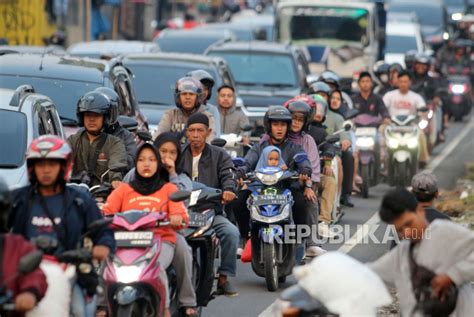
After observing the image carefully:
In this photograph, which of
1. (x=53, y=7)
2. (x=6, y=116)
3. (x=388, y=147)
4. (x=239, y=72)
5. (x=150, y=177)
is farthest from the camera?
→ (x=53, y=7)

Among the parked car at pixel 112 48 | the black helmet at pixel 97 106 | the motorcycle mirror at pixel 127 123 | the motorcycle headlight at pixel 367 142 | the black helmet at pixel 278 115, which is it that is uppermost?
the black helmet at pixel 97 106

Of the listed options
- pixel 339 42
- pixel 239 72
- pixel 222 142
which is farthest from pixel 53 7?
pixel 222 142

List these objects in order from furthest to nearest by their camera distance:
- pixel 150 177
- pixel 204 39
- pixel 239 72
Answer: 1. pixel 204 39
2. pixel 239 72
3. pixel 150 177

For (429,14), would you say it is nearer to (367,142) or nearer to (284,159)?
(367,142)

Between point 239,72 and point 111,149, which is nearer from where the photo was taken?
point 111,149

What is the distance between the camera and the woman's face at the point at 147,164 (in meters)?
10.2

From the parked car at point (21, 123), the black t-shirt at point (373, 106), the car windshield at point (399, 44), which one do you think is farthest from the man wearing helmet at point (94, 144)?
the car windshield at point (399, 44)

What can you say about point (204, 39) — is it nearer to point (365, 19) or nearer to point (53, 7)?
point (365, 19)

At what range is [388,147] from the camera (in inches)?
885

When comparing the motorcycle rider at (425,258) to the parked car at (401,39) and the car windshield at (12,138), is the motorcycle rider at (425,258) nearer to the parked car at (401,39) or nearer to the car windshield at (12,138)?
the car windshield at (12,138)

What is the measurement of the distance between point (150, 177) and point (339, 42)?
26667 millimetres

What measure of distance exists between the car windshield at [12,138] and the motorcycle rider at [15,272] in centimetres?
450

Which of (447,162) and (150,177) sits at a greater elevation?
(150,177)

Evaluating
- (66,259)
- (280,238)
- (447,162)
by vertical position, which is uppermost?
(66,259)
